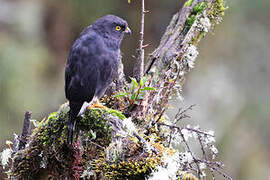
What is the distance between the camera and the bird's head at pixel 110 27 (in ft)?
13.0

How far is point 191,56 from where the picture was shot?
3514mm

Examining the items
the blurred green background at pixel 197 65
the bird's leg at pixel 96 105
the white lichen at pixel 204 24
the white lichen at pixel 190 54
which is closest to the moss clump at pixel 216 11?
the white lichen at pixel 204 24

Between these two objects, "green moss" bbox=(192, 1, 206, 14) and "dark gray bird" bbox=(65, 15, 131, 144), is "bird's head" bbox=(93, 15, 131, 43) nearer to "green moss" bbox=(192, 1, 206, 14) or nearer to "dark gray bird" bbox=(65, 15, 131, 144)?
"dark gray bird" bbox=(65, 15, 131, 144)

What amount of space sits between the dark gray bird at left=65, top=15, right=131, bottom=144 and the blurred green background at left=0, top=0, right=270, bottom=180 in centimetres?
467

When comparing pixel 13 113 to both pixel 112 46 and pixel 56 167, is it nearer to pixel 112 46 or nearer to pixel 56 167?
pixel 112 46

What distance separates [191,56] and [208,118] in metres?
5.58

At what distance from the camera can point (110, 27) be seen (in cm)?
402

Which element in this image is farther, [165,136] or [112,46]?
[112,46]

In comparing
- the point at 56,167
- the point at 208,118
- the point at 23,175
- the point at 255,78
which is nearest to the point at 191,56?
the point at 56,167

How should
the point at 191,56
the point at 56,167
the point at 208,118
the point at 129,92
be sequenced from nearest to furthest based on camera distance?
the point at 56,167 < the point at 129,92 < the point at 191,56 < the point at 208,118

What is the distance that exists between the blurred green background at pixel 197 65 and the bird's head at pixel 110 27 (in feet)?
14.5

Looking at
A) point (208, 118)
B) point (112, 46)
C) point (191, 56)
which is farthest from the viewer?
point (208, 118)

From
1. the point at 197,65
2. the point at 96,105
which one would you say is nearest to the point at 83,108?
the point at 96,105

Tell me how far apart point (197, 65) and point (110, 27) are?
6.00 m
